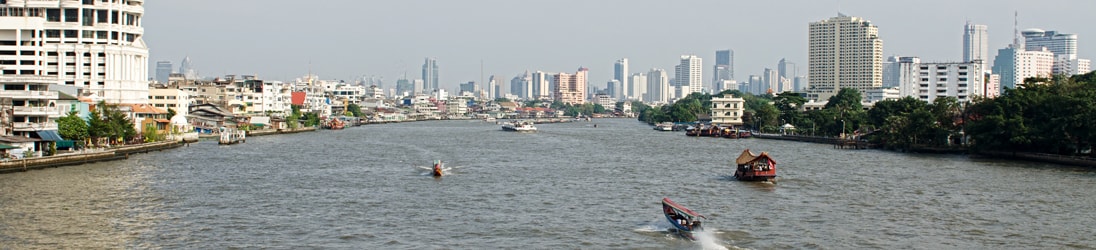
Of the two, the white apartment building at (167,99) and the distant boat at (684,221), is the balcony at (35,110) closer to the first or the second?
the white apartment building at (167,99)

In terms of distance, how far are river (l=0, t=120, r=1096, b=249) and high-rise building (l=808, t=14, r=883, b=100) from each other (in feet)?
242

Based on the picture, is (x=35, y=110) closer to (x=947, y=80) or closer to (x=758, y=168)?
(x=758, y=168)

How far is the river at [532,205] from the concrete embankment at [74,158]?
35 cm

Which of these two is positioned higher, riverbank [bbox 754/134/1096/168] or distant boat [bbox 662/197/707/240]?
riverbank [bbox 754/134/1096/168]

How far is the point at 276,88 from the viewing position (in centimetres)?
6394

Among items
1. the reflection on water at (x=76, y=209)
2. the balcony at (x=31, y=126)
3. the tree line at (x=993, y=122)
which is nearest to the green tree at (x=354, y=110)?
the tree line at (x=993, y=122)

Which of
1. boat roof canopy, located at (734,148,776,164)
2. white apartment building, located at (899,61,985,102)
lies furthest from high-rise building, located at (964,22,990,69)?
boat roof canopy, located at (734,148,776,164)

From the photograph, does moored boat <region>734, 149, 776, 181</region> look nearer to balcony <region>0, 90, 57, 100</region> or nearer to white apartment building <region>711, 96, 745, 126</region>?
balcony <region>0, 90, 57, 100</region>

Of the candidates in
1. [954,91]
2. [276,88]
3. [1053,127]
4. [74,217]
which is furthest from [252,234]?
[954,91]

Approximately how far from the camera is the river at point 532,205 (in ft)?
47.2

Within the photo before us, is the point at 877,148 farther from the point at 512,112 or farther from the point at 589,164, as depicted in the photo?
the point at 512,112

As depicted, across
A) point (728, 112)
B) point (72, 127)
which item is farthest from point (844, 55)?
point (72, 127)

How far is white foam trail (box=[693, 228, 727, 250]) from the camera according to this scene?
1370 centimetres

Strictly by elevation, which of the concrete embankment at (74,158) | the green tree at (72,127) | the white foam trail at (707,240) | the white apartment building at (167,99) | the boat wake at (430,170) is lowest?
the white foam trail at (707,240)
